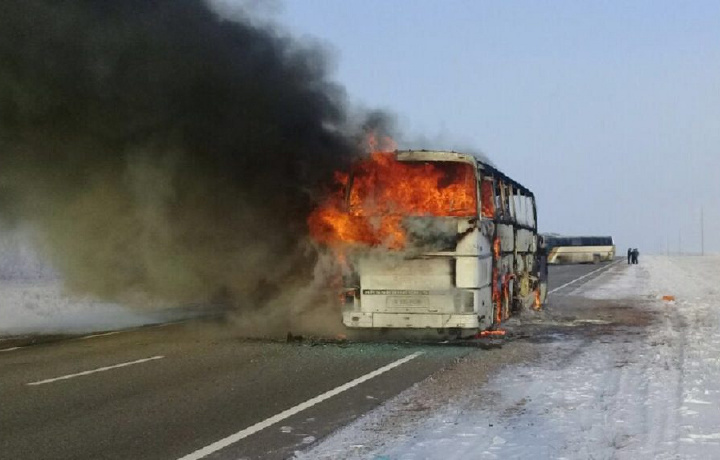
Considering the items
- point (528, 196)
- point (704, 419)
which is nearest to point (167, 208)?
point (528, 196)

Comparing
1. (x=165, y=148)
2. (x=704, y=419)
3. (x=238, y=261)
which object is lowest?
(x=704, y=419)

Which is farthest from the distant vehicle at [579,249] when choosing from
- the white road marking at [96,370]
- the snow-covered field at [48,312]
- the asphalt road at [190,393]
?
the white road marking at [96,370]

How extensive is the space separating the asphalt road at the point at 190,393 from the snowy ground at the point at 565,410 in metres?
0.53

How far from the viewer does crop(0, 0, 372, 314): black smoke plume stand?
44.9ft

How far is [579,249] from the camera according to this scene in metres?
78.9

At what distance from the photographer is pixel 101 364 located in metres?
11.1

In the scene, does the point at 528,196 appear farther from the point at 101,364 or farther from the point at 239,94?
the point at 101,364

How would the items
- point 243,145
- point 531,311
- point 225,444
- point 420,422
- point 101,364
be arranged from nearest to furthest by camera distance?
point 225,444 < point 420,422 < point 101,364 < point 243,145 < point 531,311

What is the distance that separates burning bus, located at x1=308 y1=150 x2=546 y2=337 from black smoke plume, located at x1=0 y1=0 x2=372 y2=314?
1.20 m

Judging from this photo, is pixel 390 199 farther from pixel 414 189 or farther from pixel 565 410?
pixel 565 410

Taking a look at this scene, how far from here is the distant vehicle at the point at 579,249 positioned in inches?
3034

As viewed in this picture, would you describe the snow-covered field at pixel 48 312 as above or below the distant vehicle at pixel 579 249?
below

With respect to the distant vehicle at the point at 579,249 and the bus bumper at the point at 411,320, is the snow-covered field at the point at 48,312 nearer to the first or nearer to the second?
the bus bumper at the point at 411,320

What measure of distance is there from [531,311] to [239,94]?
9.73 metres
